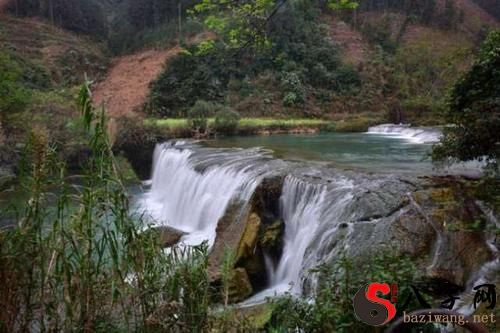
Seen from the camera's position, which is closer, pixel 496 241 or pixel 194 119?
pixel 496 241

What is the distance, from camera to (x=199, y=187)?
1111cm

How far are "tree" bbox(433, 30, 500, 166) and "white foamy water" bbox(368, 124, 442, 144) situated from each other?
9014mm

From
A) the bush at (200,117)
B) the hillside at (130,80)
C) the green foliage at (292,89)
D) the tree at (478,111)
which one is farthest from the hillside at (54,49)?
the tree at (478,111)

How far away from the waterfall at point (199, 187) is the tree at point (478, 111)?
3744 mm

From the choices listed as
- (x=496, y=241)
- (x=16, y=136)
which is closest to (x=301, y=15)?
(x=16, y=136)

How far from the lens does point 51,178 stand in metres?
3.46

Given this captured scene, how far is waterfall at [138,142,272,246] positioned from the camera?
956cm

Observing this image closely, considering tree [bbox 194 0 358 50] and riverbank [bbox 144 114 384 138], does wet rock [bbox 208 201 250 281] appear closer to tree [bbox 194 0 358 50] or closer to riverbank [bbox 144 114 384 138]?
tree [bbox 194 0 358 50]

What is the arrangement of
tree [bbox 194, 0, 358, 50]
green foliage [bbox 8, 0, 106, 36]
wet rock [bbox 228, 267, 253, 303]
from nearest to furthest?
tree [bbox 194, 0, 358, 50], wet rock [bbox 228, 267, 253, 303], green foliage [bbox 8, 0, 106, 36]

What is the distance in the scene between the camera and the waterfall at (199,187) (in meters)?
9.56

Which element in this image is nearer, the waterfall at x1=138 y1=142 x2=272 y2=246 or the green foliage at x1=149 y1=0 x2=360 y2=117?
the waterfall at x1=138 y1=142 x2=272 y2=246

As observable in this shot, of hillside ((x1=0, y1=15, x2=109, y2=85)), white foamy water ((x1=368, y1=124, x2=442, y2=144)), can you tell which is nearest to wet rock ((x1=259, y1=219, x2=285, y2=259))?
white foamy water ((x1=368, y1=124, x2=442, y2=144))

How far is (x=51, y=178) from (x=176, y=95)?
22745 millimetres

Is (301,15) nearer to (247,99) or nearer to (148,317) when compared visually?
(247,99)
